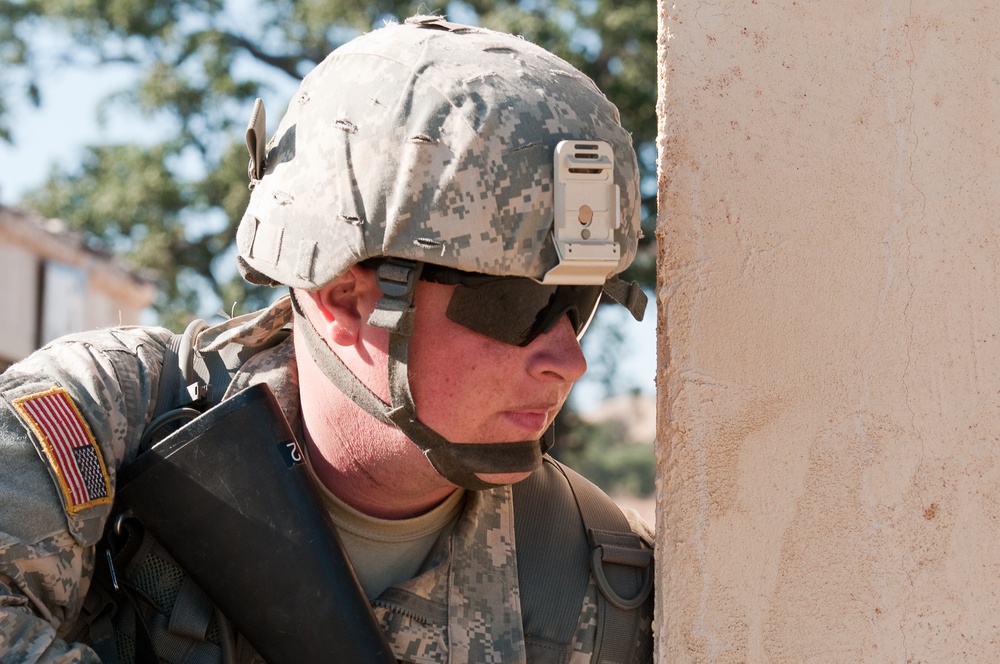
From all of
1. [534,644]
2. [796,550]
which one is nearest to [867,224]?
[796,550]

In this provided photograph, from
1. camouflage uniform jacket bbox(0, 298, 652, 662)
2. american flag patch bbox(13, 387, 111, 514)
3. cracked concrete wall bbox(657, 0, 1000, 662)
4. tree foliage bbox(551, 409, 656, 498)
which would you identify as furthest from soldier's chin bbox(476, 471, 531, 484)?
tree foliage bbox(551, 409, 656, 498)

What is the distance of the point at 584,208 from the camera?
222cm

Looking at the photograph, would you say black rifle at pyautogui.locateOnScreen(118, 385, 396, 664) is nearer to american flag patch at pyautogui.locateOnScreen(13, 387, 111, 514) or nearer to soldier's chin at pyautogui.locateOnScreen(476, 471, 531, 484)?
american flag patch at pyautogui.locateOnScreen(13, 387, 111, 514)

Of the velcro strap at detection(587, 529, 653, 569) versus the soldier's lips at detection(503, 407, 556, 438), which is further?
the velcro strap at detection(587, 529, 653, 569)

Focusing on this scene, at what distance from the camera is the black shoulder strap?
250cm

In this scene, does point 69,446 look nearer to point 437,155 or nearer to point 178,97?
point 437,155

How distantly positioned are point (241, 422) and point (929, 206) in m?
1.31

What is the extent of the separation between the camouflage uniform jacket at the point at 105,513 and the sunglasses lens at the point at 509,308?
0.46 m

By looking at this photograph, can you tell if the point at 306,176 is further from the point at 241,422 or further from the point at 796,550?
the point at 796,550

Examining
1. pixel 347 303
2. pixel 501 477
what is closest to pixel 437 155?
pixel 347 303

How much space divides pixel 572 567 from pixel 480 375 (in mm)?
487

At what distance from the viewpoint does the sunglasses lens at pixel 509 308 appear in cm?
229

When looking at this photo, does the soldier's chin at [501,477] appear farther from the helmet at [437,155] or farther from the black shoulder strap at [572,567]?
the helmet at [437,155]

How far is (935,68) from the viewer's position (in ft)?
7.10
